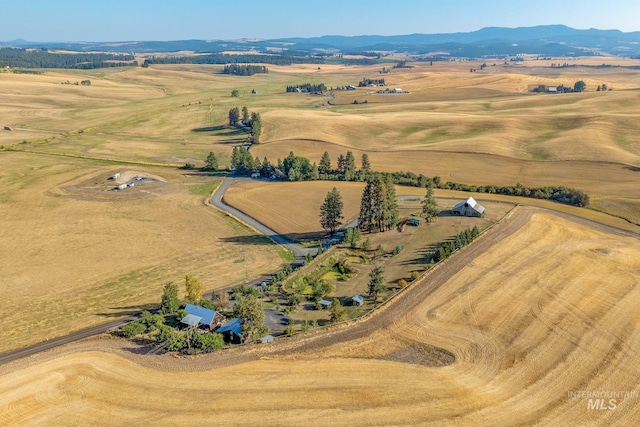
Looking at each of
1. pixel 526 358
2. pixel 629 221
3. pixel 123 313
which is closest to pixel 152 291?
pixel 123 313

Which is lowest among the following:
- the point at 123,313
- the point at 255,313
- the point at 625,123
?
the point at 123,313

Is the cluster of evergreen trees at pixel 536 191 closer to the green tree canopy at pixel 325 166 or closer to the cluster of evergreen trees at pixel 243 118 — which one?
the green tree canopy at pixel 325 166

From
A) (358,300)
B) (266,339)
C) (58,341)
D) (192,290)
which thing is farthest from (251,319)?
(58,341)

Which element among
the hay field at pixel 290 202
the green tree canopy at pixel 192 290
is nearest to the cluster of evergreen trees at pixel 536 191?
the hay field at pixel 290 202

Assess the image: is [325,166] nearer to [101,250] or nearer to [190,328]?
[101,250]

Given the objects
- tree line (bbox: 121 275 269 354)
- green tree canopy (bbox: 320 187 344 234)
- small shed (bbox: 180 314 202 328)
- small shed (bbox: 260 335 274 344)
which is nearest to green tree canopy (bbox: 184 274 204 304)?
tree line (bbox: 121 275 269 354)

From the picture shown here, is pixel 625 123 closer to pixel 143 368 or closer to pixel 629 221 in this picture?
pixel 629 221
